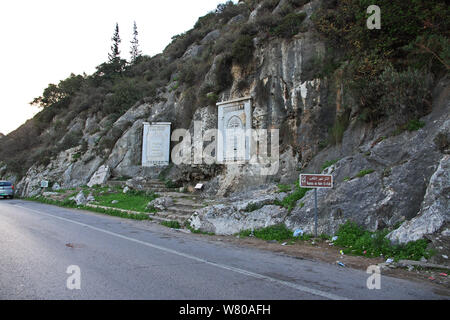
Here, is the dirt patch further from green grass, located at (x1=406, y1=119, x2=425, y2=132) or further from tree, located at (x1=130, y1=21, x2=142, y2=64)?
tree, located at (x1=130, y1=21, x2=142, y2=64)

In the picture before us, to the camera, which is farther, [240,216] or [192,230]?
[192,230]

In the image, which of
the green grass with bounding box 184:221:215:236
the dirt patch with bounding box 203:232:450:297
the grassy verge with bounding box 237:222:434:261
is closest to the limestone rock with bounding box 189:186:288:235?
the green grass with bounding box 184:221:215:236

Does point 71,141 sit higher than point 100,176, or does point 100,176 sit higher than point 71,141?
point 71,141

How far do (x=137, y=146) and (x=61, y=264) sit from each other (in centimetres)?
2130

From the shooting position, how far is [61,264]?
5.72 meters

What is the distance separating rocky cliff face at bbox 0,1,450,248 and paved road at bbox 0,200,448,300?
2.45m

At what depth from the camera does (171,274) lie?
205 inches

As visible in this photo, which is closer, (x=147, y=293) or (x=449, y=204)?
(x=147, y=293)

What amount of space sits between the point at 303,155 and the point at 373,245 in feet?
26.1

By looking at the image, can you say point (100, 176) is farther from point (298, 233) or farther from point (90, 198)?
point (298, 233)

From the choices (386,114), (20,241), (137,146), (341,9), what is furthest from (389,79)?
(137,146)

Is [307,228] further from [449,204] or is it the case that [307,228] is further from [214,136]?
[214,136]

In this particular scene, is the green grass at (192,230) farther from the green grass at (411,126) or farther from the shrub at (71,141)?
the shrub at (71,141)

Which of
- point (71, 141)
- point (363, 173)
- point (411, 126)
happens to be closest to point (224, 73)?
point (411, 126)
